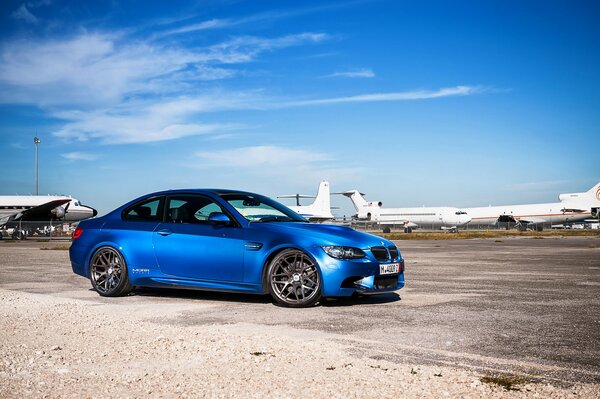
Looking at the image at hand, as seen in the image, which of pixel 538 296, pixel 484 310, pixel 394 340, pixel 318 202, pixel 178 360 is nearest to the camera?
pixel 178 360

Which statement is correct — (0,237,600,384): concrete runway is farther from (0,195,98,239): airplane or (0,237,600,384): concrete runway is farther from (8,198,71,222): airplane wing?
(0,195,98,239): airplane

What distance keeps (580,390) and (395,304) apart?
424 centimetres

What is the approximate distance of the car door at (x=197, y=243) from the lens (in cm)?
795

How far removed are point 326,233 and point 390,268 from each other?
3.34ft

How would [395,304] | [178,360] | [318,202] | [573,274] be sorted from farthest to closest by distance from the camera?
[318,202] → [573,274] → [395,304] → [178,360]

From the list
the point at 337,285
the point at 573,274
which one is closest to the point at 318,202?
the point at 573,274

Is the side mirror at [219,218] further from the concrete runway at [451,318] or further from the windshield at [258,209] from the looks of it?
the concrete runway at [451,318]

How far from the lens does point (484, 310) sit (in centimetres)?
721

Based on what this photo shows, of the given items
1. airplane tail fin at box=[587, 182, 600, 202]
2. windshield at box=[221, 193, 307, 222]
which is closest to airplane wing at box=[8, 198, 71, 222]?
windshield at box=[221, 193, 307, 222]

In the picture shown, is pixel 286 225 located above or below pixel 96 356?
above

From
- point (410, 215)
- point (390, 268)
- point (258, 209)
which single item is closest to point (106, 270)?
point (258, 209)

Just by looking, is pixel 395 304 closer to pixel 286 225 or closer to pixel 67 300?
pixel 286 225

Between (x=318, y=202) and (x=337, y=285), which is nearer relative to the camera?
(x=337, y=285)

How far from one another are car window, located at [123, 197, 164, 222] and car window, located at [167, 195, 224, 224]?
20 cm
